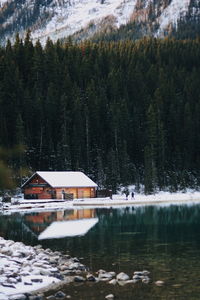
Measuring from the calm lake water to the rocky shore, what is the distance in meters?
0.64

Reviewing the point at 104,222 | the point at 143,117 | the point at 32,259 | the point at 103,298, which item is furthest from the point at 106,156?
the point at 103,298

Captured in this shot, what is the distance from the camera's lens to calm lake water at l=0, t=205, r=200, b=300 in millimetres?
18531

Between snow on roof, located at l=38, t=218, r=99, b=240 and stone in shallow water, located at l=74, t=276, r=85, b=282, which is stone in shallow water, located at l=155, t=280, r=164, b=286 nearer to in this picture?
stone in shallow water, located at l=74, t=276, r=85, b=282

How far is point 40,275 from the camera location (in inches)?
814

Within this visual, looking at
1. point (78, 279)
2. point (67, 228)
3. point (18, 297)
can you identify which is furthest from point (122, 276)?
point (67, 228)

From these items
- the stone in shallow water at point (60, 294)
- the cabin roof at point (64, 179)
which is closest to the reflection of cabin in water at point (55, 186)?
the cabin roof at point (64, 179)

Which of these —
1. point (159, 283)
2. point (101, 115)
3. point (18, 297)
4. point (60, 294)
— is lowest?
point (159, 283)

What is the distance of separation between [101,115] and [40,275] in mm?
80564

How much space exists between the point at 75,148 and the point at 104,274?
2698 inches

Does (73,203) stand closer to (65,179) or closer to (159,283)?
(65,179)

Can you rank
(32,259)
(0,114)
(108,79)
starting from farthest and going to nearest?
(108,79), (0,114), (32,259)

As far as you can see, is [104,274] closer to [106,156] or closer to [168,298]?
[168,298]

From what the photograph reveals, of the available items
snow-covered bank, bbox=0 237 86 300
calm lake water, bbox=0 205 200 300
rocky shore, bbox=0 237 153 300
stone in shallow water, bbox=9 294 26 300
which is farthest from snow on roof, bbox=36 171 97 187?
stone in shallow water, bbox=9 294 26 300

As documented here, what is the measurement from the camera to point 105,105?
101 metres
